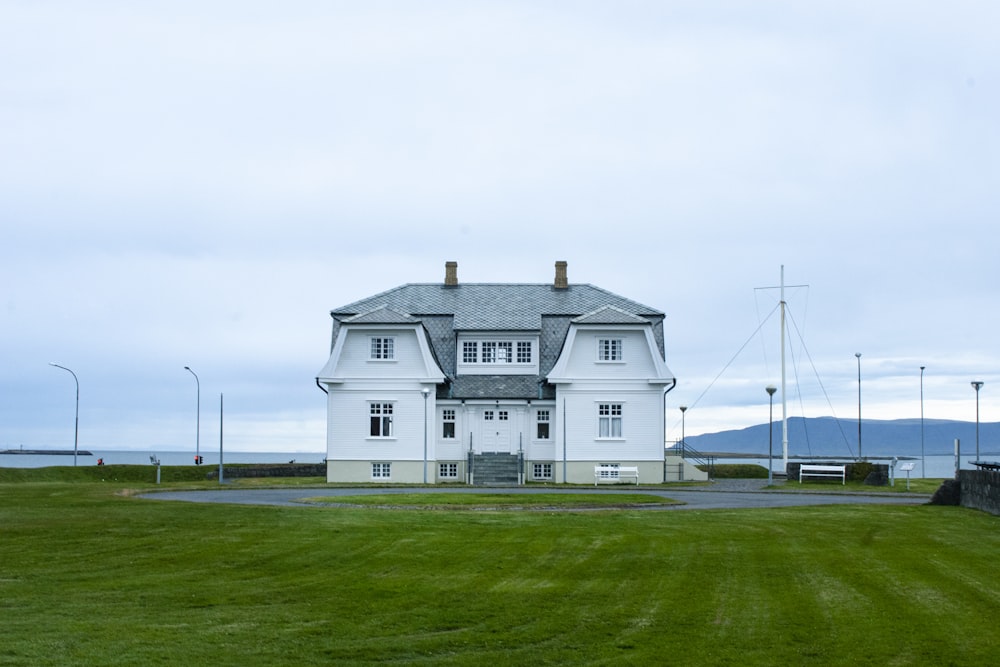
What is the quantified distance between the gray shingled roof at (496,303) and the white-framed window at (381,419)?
444 cm

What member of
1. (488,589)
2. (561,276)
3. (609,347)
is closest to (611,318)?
(609,347)

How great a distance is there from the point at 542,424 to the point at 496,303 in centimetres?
654

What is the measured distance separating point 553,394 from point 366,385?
26.5ft

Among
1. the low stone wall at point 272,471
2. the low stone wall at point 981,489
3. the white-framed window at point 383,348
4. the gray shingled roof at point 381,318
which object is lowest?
the low stone wall at point 272,471

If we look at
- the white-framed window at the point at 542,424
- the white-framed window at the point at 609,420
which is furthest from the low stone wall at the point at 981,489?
the white-framed window at the point at 542,424

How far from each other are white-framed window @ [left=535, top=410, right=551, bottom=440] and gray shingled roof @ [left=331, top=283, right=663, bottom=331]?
3.70m

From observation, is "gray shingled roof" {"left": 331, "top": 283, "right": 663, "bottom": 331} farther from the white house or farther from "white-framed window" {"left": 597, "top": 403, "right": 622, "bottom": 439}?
"white-framed window" {"left": 597, "top": 403, "right": 622, "bottom": 439}

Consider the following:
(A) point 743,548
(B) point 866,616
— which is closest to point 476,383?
(A) point 743,548

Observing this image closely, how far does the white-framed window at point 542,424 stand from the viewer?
160 feet

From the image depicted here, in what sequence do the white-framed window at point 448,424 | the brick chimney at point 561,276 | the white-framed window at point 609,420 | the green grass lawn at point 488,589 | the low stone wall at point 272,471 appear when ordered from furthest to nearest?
the low stone wall at point 272,471, the brick chimney at point 561,276, the white-framed window at point 448,424, the white-framed window at point 609,420, the green grass lawn at point 488,589

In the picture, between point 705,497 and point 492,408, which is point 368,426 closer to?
point 492,408

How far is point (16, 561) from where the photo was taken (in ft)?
55.8

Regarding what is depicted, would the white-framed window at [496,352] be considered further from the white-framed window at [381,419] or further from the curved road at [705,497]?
the curved road at [705,497]

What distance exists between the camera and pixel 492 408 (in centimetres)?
4844
